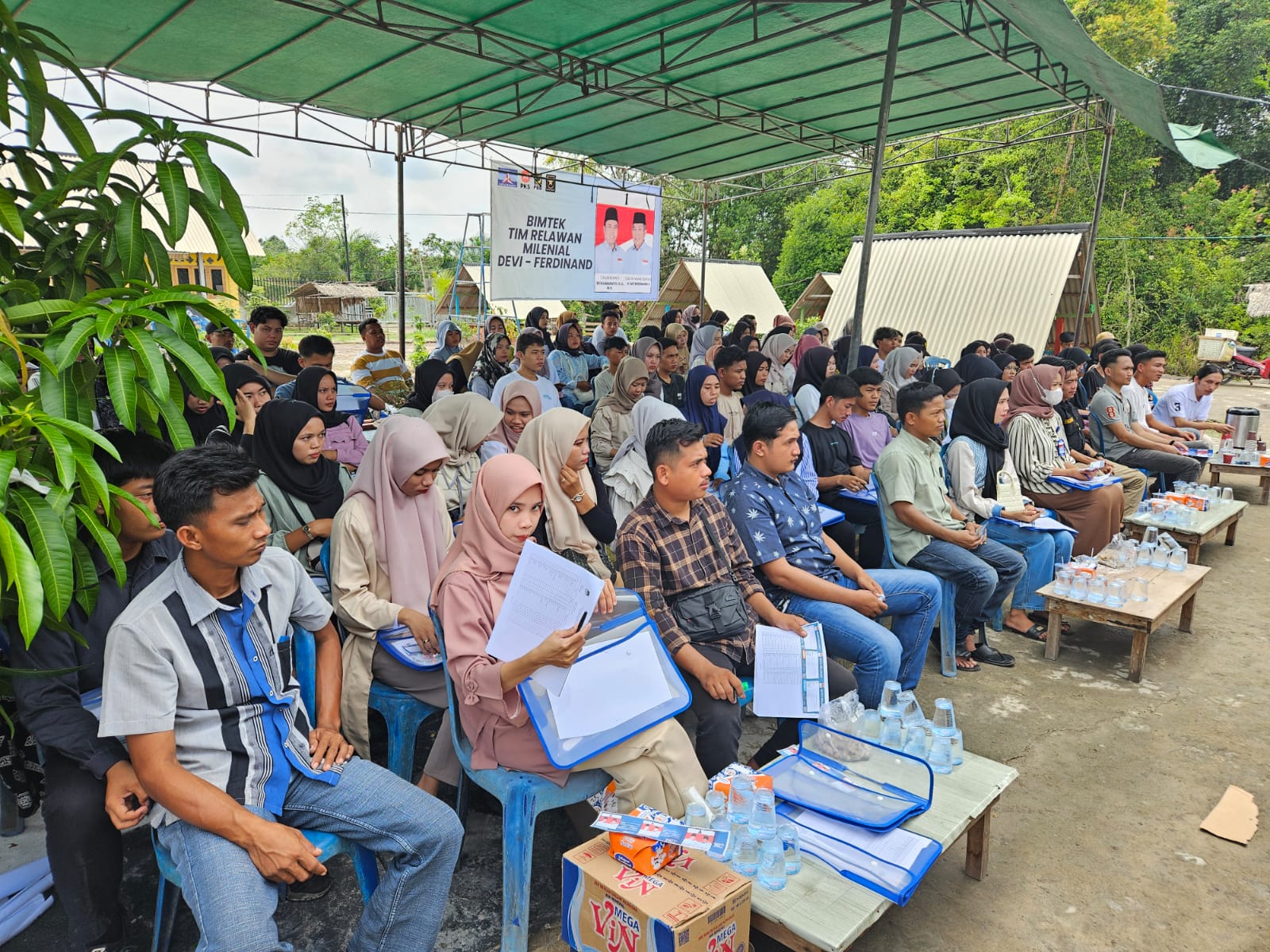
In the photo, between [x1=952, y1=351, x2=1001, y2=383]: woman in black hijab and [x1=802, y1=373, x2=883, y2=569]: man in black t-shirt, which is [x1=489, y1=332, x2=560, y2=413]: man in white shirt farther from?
[x1=952, y1=351, x2=1001, y2=383]: woman in black hijab

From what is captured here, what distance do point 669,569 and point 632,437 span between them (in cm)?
177

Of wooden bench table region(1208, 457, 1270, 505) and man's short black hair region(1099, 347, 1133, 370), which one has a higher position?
man's short black hair region(1099, 347, 1133, 370)

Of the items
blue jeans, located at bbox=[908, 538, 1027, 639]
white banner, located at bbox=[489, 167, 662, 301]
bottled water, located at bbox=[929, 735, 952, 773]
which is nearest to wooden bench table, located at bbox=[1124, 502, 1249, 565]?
blue jeans, located at bbox=[908, 538, 1027, 639]

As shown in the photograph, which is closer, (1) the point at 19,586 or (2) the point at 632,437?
(1) the point at 19,586

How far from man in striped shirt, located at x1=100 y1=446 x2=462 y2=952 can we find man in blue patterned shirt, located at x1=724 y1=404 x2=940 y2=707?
176cm

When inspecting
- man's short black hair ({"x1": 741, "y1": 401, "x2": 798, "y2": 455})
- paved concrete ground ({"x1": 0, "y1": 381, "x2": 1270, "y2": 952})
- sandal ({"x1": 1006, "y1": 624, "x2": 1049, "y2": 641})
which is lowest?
paved concrete ground ({"x1": 0, "y1": 381, "x2": 1270, "y2": 952})

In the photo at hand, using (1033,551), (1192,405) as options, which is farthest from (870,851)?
(1192,405)

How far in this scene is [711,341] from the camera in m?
10.1

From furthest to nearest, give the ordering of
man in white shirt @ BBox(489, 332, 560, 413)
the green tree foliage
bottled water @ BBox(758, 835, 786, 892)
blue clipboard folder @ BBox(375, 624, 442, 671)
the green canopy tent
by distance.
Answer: the green canopy tent
man in white shirt @ BBox(489, 332, 560, 413)
blue clipboard folder @ BBox(375, 624, 442, 671)
bottled water @ BBox(758, 835, 786, 892)
the green tree foliage

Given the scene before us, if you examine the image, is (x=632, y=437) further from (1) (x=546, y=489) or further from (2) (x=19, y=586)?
(2) (x=19, y=586)

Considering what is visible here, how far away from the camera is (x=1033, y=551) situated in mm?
4809

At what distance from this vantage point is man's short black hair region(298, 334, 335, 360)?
583 centimetres

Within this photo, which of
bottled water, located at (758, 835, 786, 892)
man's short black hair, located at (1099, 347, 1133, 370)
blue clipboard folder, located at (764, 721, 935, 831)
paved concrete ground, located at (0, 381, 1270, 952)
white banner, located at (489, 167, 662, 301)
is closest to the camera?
bottled water, located at (758, 835, 786, 892)

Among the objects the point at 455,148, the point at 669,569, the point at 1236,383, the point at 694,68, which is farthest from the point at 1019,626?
the point at 1236,383
